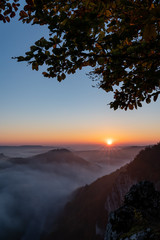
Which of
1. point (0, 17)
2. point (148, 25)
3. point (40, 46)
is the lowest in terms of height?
point (148, 25)

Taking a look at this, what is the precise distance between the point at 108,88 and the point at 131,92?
921 millimetres

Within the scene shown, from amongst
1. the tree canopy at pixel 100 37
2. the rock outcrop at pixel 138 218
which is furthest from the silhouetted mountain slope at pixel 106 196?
the tree canopy at pixel 100 37

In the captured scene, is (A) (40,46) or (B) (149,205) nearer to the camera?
(A) (40,46)

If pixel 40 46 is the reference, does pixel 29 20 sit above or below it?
above

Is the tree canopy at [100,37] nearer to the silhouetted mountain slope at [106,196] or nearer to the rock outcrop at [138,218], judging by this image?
the rock outcrop at [138,218]

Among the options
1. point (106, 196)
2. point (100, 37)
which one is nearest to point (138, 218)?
point (100, 37)

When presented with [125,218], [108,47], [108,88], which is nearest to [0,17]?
[108,47]

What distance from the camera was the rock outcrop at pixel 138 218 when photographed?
20.1 feet

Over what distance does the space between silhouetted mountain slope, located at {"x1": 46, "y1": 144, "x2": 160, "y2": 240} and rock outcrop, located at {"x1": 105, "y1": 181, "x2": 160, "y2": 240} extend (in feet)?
105

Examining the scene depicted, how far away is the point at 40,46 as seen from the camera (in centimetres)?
314

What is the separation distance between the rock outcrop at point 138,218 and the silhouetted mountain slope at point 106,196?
105ft

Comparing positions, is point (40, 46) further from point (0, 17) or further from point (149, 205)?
point (149, 205)

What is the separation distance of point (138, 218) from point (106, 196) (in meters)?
77.1

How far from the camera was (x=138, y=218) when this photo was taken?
7906 mm
